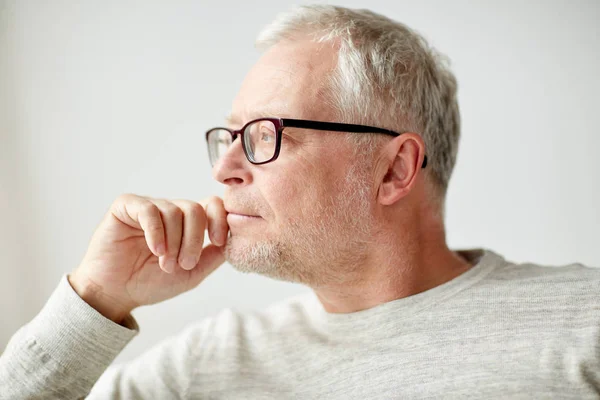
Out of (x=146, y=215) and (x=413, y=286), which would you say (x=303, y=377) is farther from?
(x=146, y=215)

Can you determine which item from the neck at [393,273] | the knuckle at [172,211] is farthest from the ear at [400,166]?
the knuckle at [172,211]

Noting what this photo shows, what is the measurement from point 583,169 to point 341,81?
1174mm

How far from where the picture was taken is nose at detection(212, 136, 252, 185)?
152cm

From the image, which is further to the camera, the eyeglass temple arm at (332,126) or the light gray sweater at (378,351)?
the eyeglass temple arm at (332,126)

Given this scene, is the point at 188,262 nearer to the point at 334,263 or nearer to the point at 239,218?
the point at 239,218

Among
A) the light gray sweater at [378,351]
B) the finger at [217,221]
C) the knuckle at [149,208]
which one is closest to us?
the light gray sweater at [378,351]

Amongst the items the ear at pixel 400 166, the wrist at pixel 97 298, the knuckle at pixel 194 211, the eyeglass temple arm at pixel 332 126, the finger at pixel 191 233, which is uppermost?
the eyeglass temple arm at pixel 332 126

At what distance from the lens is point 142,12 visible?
7.13 ft

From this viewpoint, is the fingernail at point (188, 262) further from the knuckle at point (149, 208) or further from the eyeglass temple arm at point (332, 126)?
the eyeglass temple arm at point (332, 126)

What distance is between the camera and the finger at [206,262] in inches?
67.4

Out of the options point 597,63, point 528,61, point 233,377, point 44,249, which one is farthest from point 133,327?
point 597,63

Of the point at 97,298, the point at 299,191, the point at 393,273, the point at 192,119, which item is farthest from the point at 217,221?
the point at 192,119

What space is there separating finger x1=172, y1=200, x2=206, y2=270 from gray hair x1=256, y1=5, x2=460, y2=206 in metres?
0.46

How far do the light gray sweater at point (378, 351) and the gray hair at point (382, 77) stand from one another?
0.39m
